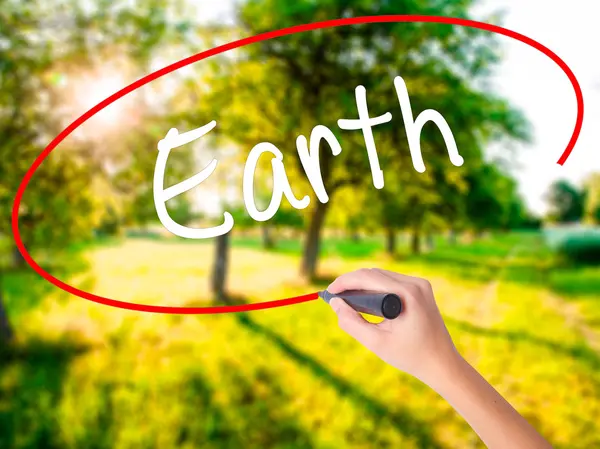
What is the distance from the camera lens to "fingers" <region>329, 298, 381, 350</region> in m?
1.51

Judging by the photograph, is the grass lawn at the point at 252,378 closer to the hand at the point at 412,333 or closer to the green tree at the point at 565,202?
the hand at the point at 412,333

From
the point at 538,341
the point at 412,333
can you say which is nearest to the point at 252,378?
the point at 412,333

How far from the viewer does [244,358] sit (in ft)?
24.6

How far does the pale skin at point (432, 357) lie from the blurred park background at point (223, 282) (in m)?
4.17

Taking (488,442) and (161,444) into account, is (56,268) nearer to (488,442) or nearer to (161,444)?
(161,444)

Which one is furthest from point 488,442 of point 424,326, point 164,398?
point 164,398

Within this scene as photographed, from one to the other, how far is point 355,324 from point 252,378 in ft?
18.5

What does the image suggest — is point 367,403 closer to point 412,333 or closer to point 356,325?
point 356,325

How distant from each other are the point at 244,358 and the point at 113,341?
8.70 feet

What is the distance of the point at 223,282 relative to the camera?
37.3ft

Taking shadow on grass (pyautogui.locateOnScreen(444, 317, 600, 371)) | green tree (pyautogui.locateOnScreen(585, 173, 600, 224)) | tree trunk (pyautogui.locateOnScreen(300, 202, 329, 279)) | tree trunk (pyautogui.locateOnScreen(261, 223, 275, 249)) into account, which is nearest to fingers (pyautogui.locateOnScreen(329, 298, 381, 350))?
shadow on grass (pyautogui.locateOnScreen(444, 317, 600, 371))

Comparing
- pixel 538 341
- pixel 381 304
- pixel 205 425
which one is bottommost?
pixel 205 425

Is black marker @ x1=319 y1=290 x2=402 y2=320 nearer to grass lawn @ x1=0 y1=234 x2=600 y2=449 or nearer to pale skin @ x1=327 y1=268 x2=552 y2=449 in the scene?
pale skin @ x1=327 y1=268 x2=552 y2=449

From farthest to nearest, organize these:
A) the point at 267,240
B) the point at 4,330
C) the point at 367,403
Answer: the point at 267,240 < the point at 4,330 < the point at 367,403
